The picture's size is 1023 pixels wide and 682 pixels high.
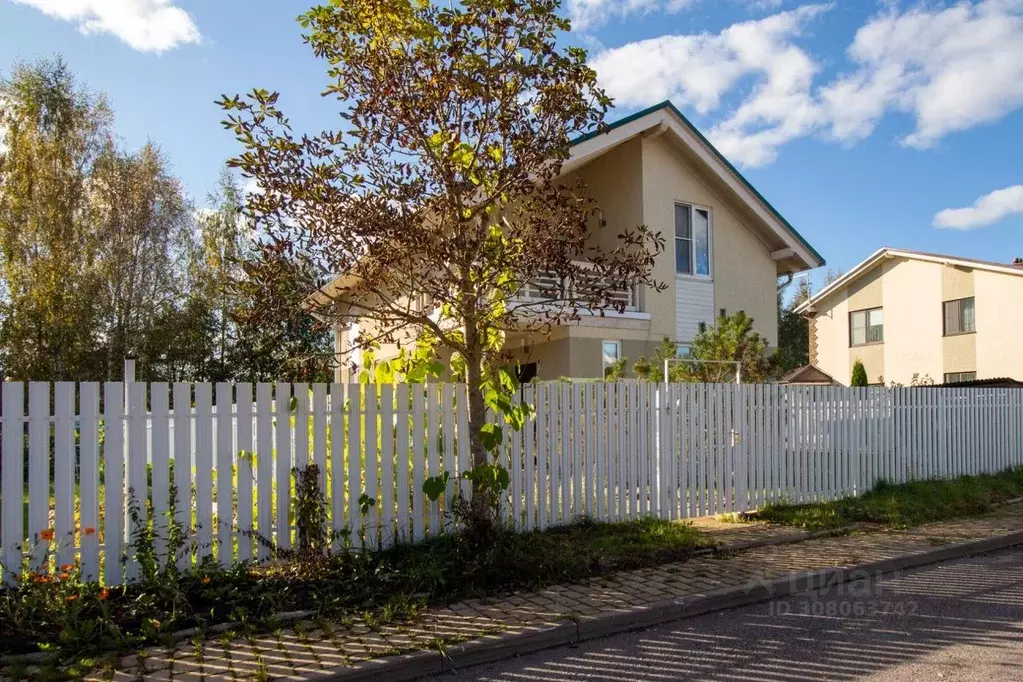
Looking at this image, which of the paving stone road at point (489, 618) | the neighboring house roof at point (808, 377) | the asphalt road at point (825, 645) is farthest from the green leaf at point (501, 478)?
the neighboring house roof at point (808, 377)

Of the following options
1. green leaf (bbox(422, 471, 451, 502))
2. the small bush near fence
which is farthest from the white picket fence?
green leaf (bbox(422, 471, 451, 502))

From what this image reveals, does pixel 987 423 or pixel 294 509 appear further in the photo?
pixel 987 423

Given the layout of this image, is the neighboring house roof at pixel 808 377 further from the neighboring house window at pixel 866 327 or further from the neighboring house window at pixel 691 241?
the neighboring house window at pixel 866 327

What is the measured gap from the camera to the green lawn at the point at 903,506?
9438 millimetres

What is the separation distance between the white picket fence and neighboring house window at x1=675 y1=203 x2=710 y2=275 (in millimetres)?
6445

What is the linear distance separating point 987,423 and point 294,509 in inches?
501

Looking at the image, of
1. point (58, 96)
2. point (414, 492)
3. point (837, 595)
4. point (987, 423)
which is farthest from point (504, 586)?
point (58, 96)

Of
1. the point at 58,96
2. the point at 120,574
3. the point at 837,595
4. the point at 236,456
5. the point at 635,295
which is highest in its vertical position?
the point at 58,96

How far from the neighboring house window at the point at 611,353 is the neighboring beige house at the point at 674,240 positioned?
27 millimetres

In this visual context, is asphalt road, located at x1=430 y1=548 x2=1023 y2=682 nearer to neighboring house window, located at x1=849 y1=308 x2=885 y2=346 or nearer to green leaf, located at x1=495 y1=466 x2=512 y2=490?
green leaf, located at x1=495 y1=466 x2=512 y2=490

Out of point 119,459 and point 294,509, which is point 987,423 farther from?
point 119,459

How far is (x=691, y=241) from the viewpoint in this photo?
16891 mm

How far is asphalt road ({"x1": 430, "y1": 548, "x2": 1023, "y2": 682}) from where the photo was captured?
15.8 feet

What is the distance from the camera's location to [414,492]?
7.17 meters
